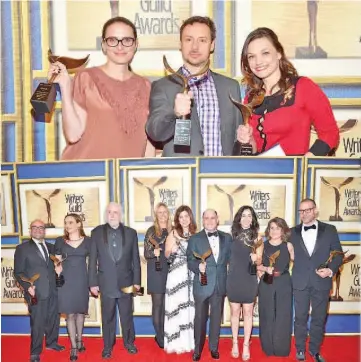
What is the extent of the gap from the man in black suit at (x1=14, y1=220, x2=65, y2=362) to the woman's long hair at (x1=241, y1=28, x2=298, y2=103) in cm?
143

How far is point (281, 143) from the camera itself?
2703mm

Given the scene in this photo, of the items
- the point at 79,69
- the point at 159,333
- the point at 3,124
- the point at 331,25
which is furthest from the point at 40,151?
the point at 331,25

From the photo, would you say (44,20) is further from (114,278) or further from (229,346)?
(229,346)

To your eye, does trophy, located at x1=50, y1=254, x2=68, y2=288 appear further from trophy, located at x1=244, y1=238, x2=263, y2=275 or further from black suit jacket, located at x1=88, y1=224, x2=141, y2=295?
trophy, located at x1=244, y1=238, x2=263, y2=275

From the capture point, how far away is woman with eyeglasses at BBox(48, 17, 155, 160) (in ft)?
8.89

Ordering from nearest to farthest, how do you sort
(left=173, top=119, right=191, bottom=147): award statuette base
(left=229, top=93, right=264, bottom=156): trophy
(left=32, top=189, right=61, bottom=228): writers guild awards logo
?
A: (left=173, top=119, right=191, bottom=147): award statuette base
(left=229, top=93, right=264, bottom=156): trophy
(left=32, top=189, right=61, bottom=228): writers guild awards logo

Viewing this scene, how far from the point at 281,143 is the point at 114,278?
47.5 inches

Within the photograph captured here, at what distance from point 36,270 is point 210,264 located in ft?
3.24

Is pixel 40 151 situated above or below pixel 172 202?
above

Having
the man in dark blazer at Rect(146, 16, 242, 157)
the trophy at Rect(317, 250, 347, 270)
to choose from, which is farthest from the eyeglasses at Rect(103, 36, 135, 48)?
the trophy at Rect(317, 250, 347, 270)

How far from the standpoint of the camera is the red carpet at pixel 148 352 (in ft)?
8.85

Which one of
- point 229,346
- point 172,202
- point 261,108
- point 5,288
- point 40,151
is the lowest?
point 229,346

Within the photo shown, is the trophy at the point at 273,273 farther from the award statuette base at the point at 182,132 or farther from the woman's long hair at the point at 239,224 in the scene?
the award statuette base at the point at 182,132

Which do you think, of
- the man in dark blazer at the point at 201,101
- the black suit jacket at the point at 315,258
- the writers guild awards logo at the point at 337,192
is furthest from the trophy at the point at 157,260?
the writers guild awards logo at the point at 337,192
